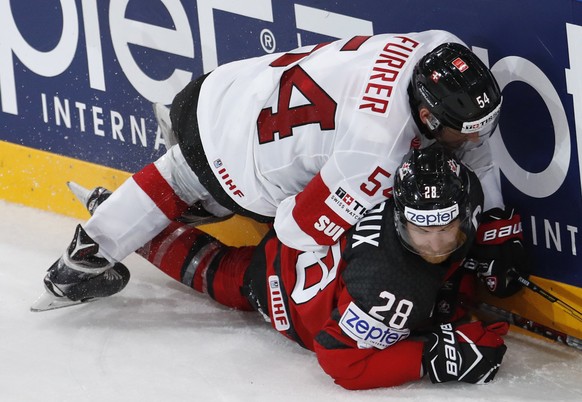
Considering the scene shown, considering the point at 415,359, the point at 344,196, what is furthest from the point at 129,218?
the point at 415,359

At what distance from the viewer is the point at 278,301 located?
382 centimetres

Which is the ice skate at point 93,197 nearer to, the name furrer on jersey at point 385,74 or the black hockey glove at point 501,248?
the name furrer on jersey at point 385,74

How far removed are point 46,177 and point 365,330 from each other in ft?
6.54

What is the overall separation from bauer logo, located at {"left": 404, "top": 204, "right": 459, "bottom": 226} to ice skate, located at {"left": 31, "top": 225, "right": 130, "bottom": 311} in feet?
3.98

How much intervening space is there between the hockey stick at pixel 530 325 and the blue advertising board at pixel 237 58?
160mm

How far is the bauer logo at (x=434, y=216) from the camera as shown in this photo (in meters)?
3.32

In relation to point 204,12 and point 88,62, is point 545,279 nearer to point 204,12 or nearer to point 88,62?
point 204,12

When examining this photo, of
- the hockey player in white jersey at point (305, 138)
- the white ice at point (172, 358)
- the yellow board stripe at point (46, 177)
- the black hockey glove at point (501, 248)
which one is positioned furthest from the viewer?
the yellow board stripe at point (46, 177)

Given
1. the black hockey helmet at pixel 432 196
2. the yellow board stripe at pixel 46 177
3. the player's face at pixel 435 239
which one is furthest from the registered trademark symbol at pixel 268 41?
the player's face at pixel 435 239

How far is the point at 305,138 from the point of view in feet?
11.9

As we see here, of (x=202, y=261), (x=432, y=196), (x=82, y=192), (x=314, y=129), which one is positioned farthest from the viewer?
(x=82, y=192)

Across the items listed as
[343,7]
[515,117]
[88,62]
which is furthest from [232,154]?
[88,62]

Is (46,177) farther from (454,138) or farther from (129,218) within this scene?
(454,138)

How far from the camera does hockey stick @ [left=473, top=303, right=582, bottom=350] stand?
379 centimetres
